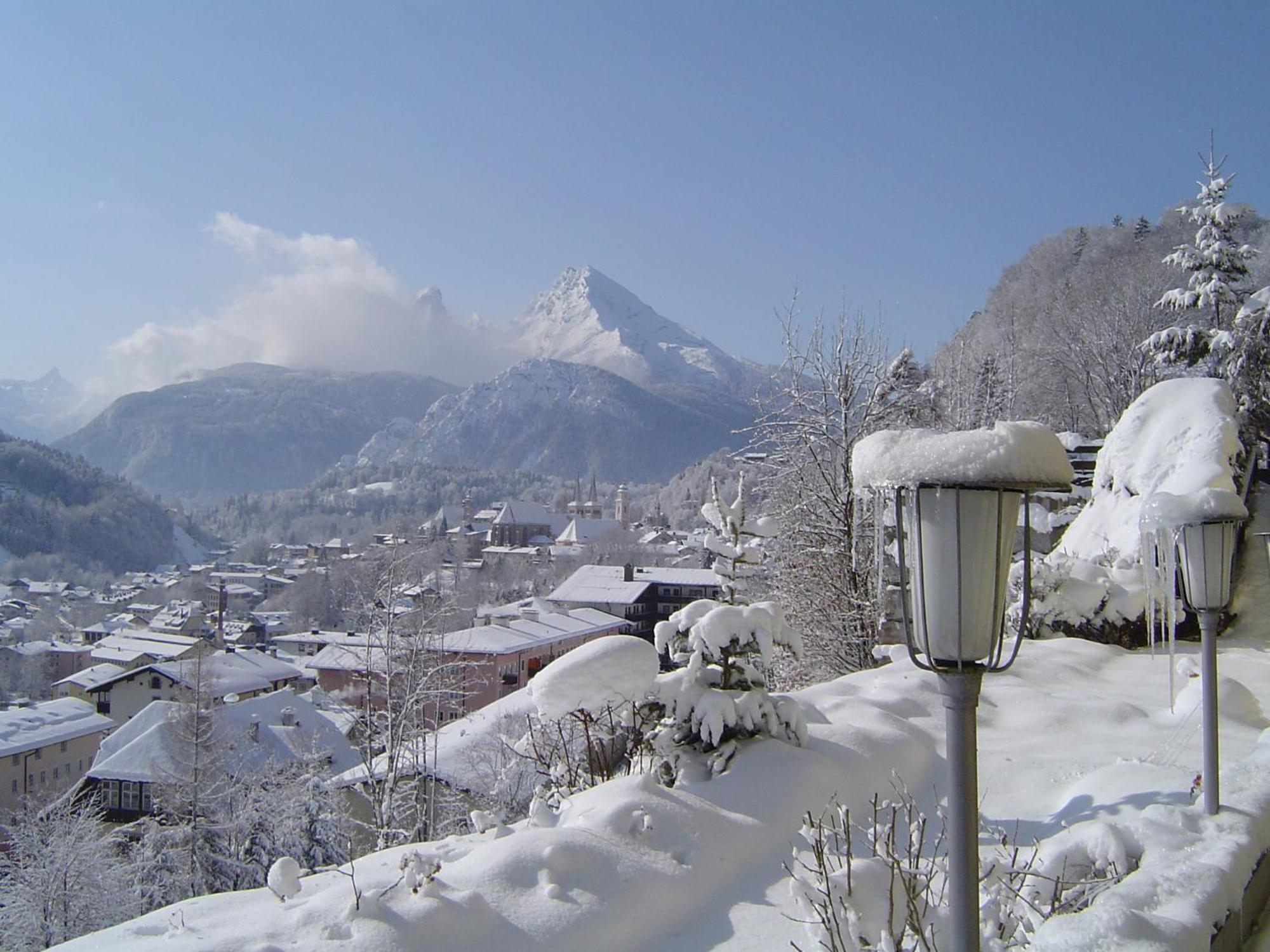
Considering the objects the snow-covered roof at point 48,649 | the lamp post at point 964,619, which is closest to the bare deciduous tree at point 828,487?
the lamp post at point 964,619

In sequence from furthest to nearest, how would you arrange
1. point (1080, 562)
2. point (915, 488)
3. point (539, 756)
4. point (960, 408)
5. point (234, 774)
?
point (960, 408) < point (234, 774) < point (1080, 562) < point (539, 756) < point (915, 488)

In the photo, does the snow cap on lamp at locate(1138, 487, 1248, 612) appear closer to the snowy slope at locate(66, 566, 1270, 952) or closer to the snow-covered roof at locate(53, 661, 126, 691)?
the snowy slope at locate(66, 566, 1270, 952)

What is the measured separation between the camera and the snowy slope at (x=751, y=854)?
317 cm

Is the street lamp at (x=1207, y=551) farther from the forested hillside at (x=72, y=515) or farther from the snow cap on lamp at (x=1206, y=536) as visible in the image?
the forested hillside at (x=72, y=515)

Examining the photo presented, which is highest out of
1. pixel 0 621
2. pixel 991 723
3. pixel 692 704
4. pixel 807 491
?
pixel 807 491

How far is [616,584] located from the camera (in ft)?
163

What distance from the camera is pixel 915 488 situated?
6.24 feet

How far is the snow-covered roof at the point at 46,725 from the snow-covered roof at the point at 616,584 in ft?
77.7

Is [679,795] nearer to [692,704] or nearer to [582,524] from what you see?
[692,704]

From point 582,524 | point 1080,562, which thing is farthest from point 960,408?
point 582,524

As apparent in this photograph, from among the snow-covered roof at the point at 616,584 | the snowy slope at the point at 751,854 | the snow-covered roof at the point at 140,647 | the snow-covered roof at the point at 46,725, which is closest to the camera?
the snowy slope at the point at 751,854

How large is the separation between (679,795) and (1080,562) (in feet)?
28.9

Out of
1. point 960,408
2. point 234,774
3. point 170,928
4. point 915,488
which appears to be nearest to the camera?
point 915,488

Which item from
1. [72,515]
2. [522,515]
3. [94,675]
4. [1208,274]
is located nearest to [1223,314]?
[1208,274]
